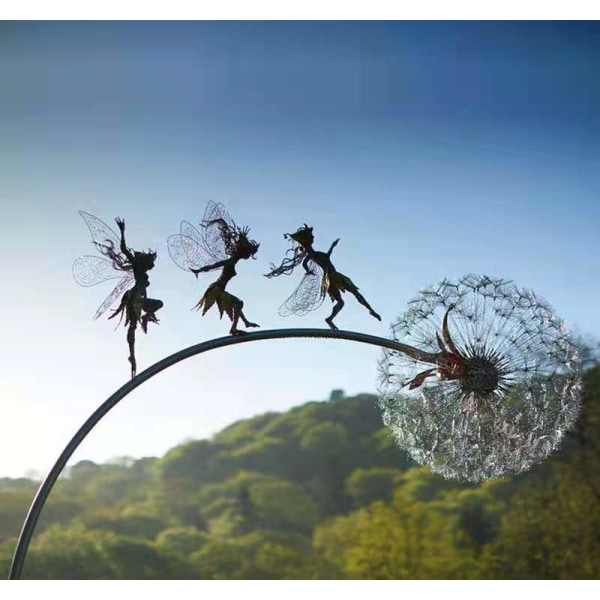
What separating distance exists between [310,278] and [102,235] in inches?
41.2

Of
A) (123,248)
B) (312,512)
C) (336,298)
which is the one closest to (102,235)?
(123,248)

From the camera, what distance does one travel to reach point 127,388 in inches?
151

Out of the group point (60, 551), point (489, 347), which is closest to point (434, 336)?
point (489, 347)

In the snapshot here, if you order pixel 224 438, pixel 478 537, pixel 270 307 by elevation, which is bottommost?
pixel 478 537

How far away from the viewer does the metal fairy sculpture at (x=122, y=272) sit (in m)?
4.18

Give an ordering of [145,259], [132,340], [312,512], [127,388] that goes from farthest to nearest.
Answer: [312,512] → [145,259] → [132,340] → [127,388]

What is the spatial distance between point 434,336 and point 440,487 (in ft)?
30.5

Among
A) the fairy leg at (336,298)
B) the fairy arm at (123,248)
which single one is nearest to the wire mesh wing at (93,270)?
the fairy arm at (123,248)

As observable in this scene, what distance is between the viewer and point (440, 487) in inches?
520

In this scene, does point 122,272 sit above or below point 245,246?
below

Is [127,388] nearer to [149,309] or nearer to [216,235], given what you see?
[149,309]

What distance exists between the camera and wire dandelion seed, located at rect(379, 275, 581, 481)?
4324 millimetres

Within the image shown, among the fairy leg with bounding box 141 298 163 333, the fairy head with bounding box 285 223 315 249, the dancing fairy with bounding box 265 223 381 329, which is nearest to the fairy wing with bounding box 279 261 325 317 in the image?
the dancing fairy with bounding box 265 223 381 329
